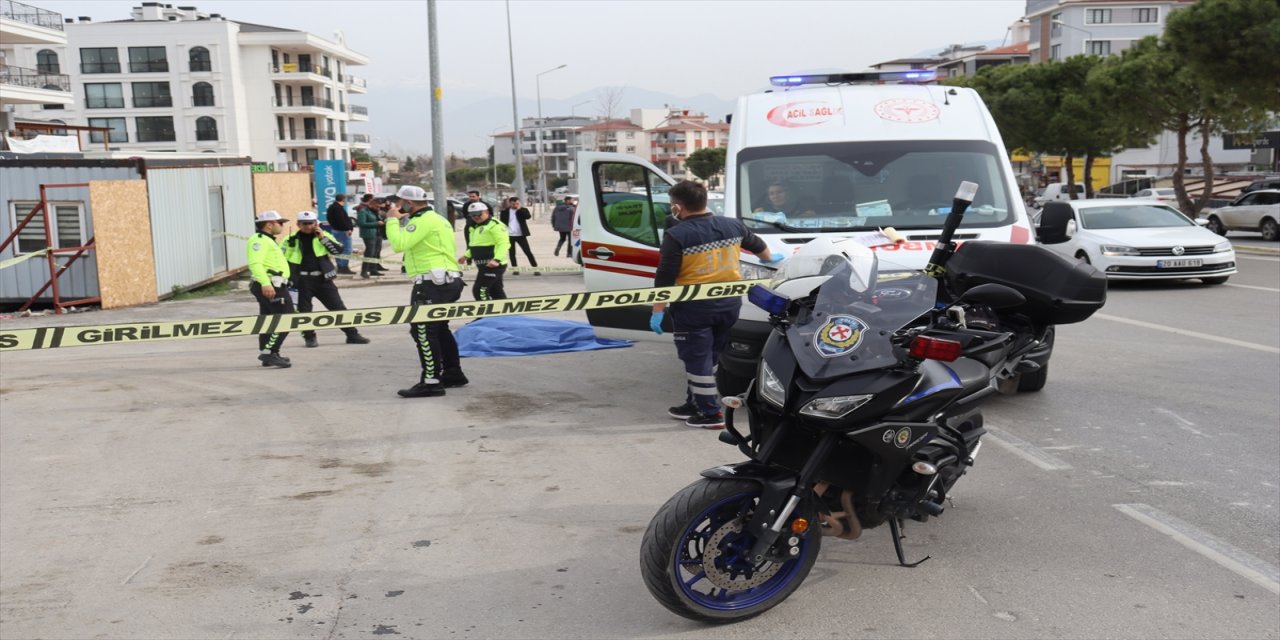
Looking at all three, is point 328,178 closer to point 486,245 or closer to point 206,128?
point 486,245

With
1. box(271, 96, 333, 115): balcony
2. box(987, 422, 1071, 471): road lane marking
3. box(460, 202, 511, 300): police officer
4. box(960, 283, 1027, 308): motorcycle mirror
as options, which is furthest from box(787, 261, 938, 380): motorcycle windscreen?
box(271, 96, 333, 115): balcony

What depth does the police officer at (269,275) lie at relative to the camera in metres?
10.8

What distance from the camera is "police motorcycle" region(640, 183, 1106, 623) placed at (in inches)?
163

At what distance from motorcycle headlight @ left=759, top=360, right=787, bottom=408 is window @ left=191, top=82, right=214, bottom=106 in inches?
3332

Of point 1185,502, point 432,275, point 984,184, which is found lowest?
point 1185,502

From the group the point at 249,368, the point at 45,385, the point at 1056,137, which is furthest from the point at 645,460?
the point at 1056,137

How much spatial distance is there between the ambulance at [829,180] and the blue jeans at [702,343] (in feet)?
0.74

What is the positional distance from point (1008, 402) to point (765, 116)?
3037mm

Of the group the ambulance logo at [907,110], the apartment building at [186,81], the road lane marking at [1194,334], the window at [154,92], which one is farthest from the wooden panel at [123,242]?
the window at [154,92]

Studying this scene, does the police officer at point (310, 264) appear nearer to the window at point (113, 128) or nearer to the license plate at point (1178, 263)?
the license plate at point (1178, 263)

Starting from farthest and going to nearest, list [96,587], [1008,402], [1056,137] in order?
[1056,137], [1008,402], [96,587]

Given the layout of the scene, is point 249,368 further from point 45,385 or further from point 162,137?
point 162,137

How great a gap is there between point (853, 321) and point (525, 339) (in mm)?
7702

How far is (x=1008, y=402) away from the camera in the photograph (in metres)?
8.32
